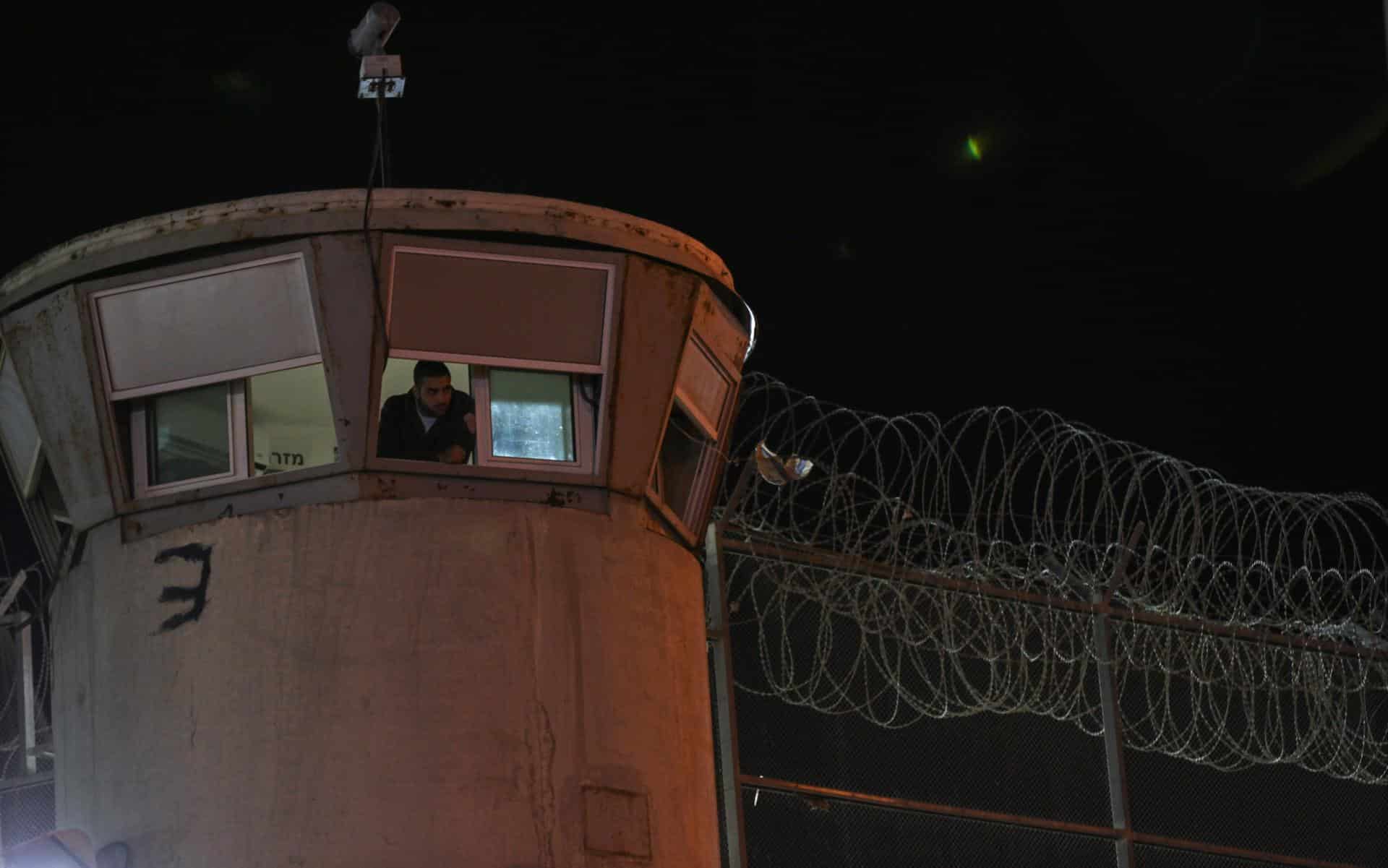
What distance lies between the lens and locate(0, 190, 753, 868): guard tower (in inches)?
351

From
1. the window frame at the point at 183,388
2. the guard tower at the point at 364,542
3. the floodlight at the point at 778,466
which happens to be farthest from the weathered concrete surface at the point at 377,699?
the floodlight at the point at 778,466

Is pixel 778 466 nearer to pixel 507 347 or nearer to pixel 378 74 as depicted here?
pixel 507 347

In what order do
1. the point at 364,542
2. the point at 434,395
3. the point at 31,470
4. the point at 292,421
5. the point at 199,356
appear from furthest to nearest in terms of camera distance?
the point at 292,421 → the point at 31,470 → the point at 434,395 → the point at 199,356 → the point at 364,542

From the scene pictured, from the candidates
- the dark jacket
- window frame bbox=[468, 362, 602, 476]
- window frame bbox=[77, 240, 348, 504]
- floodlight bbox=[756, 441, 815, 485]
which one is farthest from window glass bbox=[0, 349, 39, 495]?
floodlight bbox=[756, 441, 815, 485]

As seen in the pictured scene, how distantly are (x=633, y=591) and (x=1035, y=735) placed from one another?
6340mm

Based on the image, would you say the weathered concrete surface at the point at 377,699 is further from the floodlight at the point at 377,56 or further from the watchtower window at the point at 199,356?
the floodlight at the point at 377,56

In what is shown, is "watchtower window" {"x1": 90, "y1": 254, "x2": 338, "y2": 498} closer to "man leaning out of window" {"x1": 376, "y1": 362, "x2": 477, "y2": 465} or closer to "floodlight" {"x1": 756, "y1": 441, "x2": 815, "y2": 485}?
"man leaning out of window" {"x1": 376, "y1": 362, "x2": 477, "y2": 465}

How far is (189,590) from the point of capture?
9234 millimetres

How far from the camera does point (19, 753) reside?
1277cm

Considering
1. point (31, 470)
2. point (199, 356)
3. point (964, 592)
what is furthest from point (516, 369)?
point (964, 592)

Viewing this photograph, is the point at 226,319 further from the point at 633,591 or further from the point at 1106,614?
the point at 1106,614

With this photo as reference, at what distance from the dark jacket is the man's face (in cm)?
3

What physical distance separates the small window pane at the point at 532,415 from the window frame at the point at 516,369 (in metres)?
0.02

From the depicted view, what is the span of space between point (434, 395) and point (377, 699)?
142 cm
